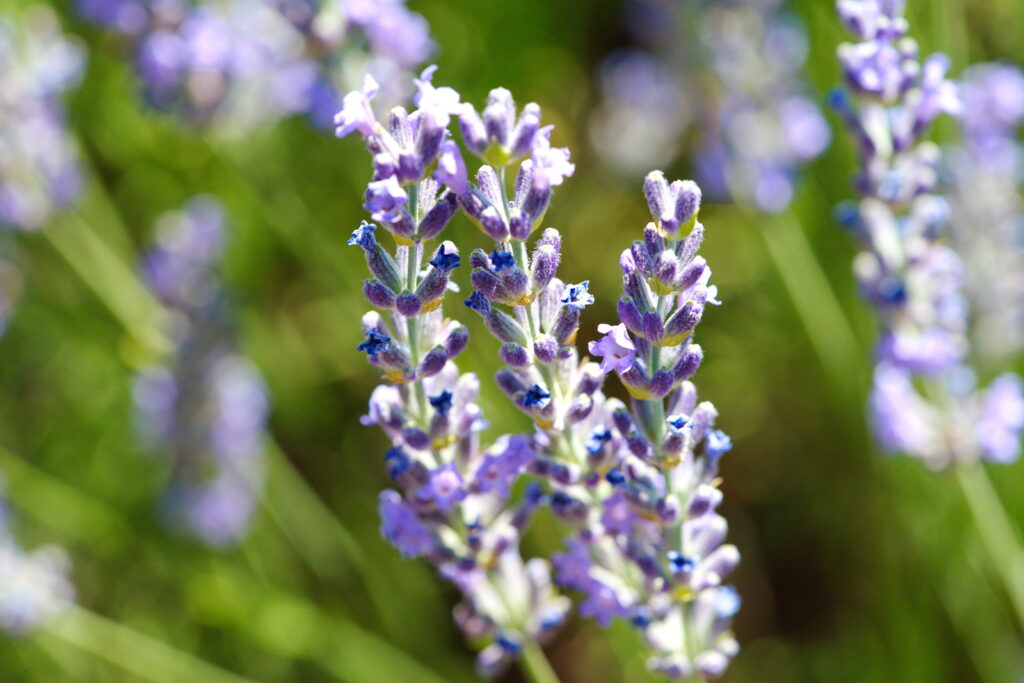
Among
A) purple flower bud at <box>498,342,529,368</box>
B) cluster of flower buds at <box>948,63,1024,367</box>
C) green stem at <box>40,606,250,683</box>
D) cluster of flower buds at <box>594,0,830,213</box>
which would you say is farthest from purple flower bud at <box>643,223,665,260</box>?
green stem at <box>40,606,250,683</box>

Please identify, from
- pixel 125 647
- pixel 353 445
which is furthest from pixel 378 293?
pixel 353 445

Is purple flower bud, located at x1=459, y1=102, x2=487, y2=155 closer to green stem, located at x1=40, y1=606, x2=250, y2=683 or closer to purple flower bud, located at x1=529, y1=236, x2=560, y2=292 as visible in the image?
purple flower bud, located at x1=529, y1=236, x2=560, y2=292

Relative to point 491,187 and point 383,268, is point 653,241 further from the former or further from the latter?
point 383,268

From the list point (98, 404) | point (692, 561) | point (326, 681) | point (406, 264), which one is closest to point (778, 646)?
point (326, 681)

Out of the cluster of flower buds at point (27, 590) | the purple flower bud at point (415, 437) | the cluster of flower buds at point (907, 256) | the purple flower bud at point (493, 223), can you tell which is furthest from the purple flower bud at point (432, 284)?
the cluster of flower buds at point (27, 590)

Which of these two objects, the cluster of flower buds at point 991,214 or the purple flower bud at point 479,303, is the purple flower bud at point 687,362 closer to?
the purple flower bud at point 479,303

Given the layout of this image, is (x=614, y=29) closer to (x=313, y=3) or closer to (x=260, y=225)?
(x=260, y=225)

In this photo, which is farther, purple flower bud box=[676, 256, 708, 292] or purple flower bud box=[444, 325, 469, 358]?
purple flower bud box=[444, 325, 469, 358]
